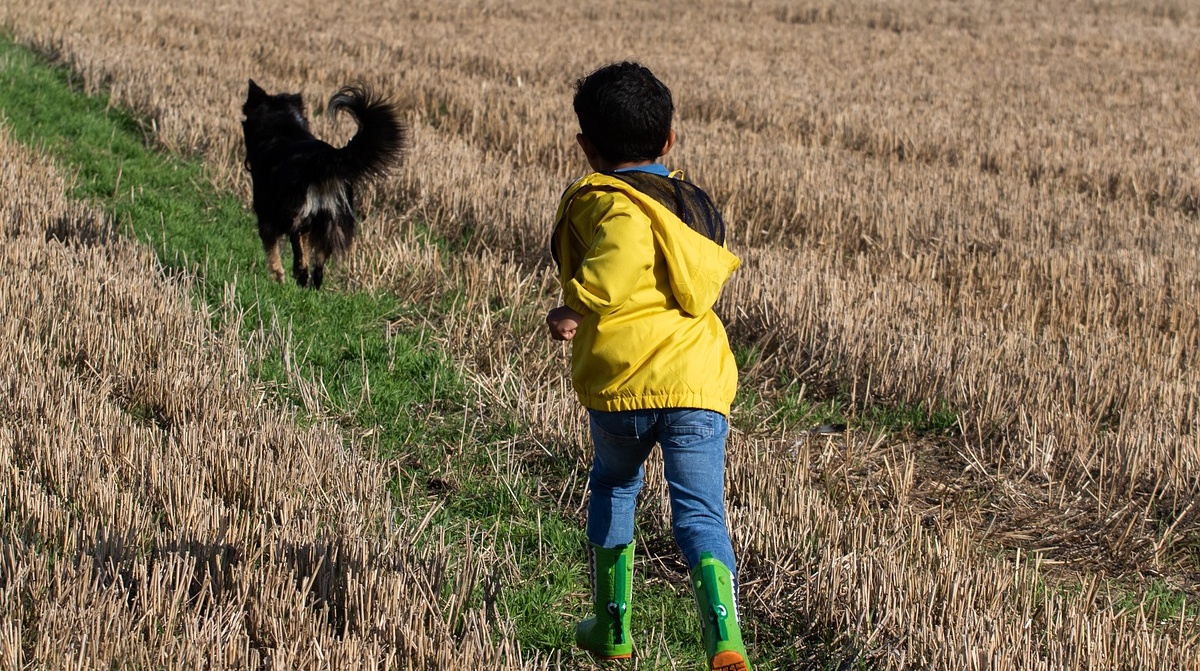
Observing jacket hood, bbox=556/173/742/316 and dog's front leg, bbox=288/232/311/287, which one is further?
dog's front leg, bbox=288/232/311/287

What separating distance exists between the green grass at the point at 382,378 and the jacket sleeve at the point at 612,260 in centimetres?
99

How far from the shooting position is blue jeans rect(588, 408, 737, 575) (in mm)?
2705

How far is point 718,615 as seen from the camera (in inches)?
104

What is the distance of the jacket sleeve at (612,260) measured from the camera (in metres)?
2.55

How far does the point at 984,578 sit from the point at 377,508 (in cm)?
180

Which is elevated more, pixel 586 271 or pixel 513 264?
pixel 586 271

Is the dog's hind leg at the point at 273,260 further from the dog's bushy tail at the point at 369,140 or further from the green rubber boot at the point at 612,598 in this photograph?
the green rubber boot at the point at 612,598

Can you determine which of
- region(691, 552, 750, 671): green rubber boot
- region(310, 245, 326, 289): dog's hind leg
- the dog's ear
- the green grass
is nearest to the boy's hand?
region(691, 552, 750, 671): green rubber boot

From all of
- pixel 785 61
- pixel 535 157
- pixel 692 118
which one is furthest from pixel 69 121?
pixel 785 61

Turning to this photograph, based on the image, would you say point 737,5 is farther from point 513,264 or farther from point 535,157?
point 513,264

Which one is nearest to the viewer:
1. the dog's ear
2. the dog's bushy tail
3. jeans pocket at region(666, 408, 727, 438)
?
jeans pocket at region(666, 408, 727, 438)

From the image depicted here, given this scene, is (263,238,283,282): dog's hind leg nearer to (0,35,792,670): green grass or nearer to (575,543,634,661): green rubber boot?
(0,35,792,670): green grass

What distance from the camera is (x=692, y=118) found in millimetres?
11875

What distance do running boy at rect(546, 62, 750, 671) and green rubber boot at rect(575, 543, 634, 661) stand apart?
0.74 ft
